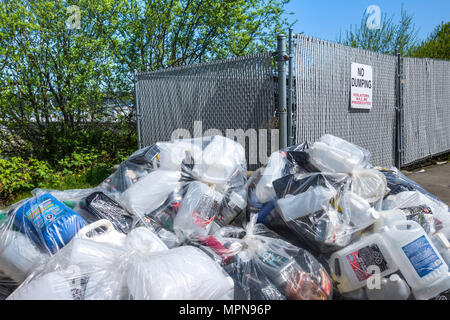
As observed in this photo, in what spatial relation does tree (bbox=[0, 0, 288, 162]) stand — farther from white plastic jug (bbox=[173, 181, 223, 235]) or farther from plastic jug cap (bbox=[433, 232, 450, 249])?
plastic jug cap (bbox=[433, 232, 450, 249])

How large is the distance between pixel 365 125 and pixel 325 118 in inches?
39.1

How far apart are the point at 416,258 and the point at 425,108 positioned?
5.33m

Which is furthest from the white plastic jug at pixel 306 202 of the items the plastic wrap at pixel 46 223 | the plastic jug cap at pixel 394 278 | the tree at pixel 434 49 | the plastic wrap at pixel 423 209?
the tree at pixel 434 49

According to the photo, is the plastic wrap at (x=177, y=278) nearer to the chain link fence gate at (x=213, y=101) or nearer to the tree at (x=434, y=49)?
the chain link fence gate at (x=213, y=101)

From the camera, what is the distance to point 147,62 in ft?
23.1

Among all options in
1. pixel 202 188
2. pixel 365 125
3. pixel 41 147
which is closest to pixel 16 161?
pixel 41 147

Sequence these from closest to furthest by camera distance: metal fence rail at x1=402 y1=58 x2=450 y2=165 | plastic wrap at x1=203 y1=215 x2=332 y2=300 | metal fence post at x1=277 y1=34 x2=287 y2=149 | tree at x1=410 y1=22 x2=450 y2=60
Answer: plastic wrap at x1=203 y1=215 x2=332 y2=300 < metal fence post at x1=277 y1=34 x2=287 y2=149 < metal fence rail at x1=402 y1=58 x2=450 y2=165 < tree at x1=410 y1=22 x2=450 y2=60

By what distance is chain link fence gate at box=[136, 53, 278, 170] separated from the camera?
11.9 feet

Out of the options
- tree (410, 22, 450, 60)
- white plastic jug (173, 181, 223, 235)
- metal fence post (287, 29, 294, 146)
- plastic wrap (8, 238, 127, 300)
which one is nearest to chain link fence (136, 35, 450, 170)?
metal fence post (287, 29, 294, 146)

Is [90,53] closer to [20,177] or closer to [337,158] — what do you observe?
[20,177]

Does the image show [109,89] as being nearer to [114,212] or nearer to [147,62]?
[147,62]

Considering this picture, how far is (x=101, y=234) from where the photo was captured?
2082 mm

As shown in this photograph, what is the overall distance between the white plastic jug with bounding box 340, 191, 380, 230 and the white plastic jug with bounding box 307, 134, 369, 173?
0.40m
